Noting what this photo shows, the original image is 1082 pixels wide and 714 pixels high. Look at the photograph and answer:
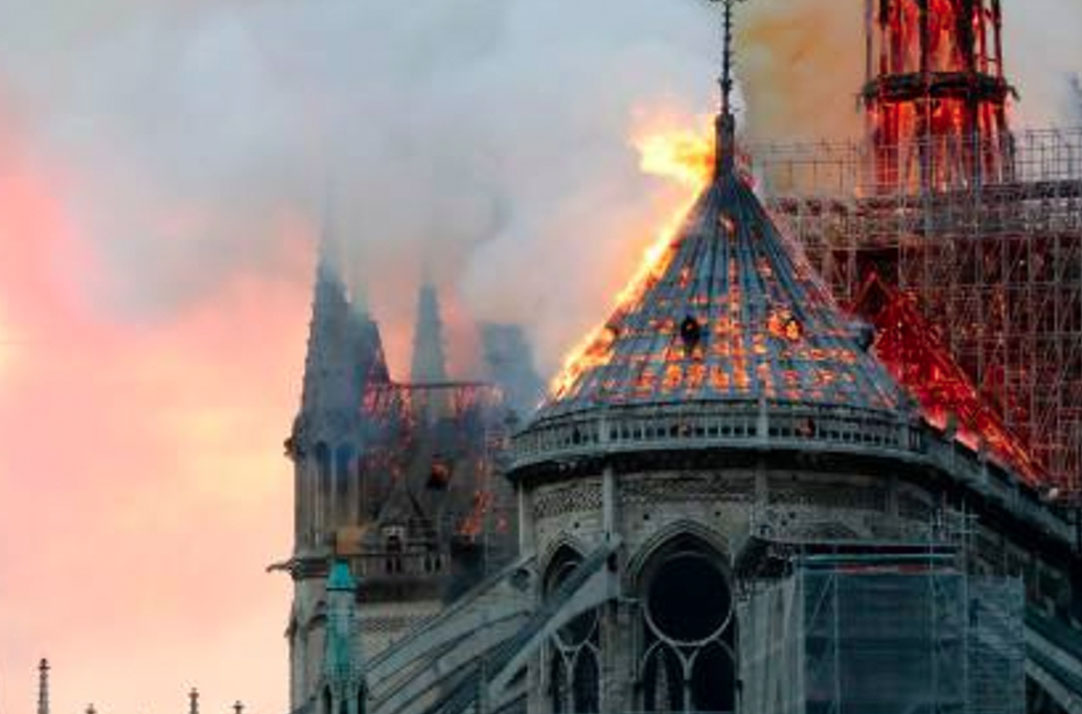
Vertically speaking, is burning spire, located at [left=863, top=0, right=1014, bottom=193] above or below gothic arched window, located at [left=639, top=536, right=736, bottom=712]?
above

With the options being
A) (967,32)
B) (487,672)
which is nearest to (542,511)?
(487,672)

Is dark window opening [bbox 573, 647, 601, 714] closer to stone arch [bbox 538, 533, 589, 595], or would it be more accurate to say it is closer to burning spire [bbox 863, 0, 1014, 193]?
stone arch [bbox 538, 533, 589, 595]

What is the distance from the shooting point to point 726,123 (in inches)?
4769

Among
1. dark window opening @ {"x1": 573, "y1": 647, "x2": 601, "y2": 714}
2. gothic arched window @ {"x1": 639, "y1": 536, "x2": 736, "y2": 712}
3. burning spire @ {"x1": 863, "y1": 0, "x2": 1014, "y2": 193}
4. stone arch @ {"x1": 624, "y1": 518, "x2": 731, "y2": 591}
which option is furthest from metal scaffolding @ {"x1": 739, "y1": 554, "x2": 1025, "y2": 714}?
burning spire @ {"x1": 863, "y1": 0, "x2": 1014, "y2": 193}

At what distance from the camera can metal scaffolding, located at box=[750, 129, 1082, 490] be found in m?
136

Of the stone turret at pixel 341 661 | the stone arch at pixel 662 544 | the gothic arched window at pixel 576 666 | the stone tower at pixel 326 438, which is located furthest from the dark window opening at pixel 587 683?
the stone tower at pixel 326 438

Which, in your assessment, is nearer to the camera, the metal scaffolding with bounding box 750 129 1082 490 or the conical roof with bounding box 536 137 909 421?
the conical roof with bounding box 536 137 909 421

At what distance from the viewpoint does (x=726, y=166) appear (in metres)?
121

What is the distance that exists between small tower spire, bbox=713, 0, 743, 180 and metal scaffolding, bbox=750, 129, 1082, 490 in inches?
550

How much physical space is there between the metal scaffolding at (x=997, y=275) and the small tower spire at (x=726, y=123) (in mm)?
13977

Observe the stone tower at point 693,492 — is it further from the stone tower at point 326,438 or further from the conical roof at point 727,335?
the stone tower at point 326,438

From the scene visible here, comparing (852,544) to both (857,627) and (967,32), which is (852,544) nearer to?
(857,627)

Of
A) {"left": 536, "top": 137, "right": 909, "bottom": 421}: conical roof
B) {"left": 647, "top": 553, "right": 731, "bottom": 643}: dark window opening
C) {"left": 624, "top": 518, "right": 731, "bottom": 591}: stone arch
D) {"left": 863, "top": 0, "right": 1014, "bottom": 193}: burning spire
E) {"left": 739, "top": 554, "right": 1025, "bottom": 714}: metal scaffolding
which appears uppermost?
{"left": 863, "top": 0, "right": 1014, "bottom": 193}: burning spire

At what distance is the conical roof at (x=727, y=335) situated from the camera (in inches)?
4619
